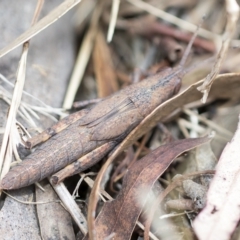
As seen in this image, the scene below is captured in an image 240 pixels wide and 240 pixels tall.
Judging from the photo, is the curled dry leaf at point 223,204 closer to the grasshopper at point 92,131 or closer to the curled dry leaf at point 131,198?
the curled dry leaf at point 131,198

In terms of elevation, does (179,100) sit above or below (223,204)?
above

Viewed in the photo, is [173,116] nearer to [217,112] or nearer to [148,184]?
[217,112]

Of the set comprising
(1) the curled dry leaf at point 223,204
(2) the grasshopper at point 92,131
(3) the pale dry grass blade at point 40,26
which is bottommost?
(1) the curled dry leaf at point 223,204

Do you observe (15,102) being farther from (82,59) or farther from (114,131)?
(82,59)

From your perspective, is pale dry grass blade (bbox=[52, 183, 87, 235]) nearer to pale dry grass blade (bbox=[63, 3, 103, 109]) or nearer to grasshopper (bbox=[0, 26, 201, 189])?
grasshopper (bbox=[0, 26, 201, 189])

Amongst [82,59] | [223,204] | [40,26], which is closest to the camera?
[223,204]

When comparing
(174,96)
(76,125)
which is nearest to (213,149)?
(174,96)

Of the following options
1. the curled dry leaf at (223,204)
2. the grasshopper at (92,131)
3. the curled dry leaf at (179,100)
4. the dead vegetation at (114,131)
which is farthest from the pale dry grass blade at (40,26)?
the curled dry leaf at (223,204)

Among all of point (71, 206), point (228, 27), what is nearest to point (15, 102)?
point (71, 206)
